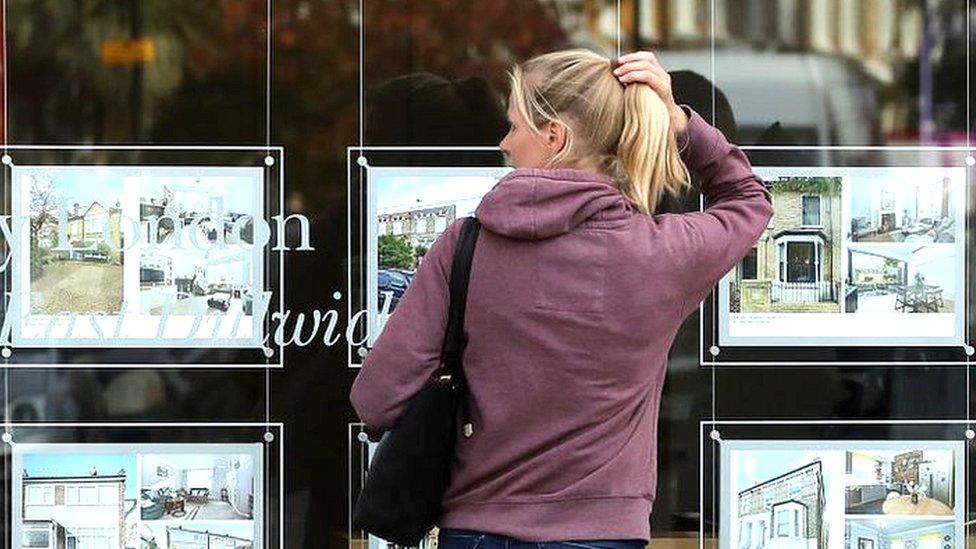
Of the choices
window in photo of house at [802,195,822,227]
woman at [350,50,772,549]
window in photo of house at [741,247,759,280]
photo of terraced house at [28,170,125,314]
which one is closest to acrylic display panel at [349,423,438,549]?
photo of terraced house at [28,170,125,314]

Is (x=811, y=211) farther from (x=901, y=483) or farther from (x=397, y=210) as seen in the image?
(x=397, y=210)

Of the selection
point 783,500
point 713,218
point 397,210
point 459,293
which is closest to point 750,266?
point 783,500

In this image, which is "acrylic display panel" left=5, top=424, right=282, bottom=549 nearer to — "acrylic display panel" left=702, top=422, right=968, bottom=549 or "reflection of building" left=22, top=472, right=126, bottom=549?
"reflection of building" left=22, top=472, right=126, bottom=549

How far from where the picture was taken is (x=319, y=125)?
3578 millimetres

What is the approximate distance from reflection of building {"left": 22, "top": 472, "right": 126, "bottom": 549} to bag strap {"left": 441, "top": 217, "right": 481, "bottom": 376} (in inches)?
64.2

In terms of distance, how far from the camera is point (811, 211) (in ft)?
11.9

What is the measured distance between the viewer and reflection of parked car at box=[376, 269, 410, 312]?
3584 mm

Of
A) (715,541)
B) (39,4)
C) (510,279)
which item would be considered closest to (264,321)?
(39,4)

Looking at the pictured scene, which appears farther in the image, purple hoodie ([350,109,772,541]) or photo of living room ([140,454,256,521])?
photo of living room ([140,454,256,521])

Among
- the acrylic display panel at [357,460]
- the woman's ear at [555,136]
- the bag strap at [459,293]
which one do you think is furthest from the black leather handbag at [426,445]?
the acrylic display panel at [357,460]

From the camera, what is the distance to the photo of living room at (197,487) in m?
3.61

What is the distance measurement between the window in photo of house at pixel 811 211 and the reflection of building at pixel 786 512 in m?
0.59

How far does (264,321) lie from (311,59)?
65cm

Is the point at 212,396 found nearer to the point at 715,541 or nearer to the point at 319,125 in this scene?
the point at 319,125
